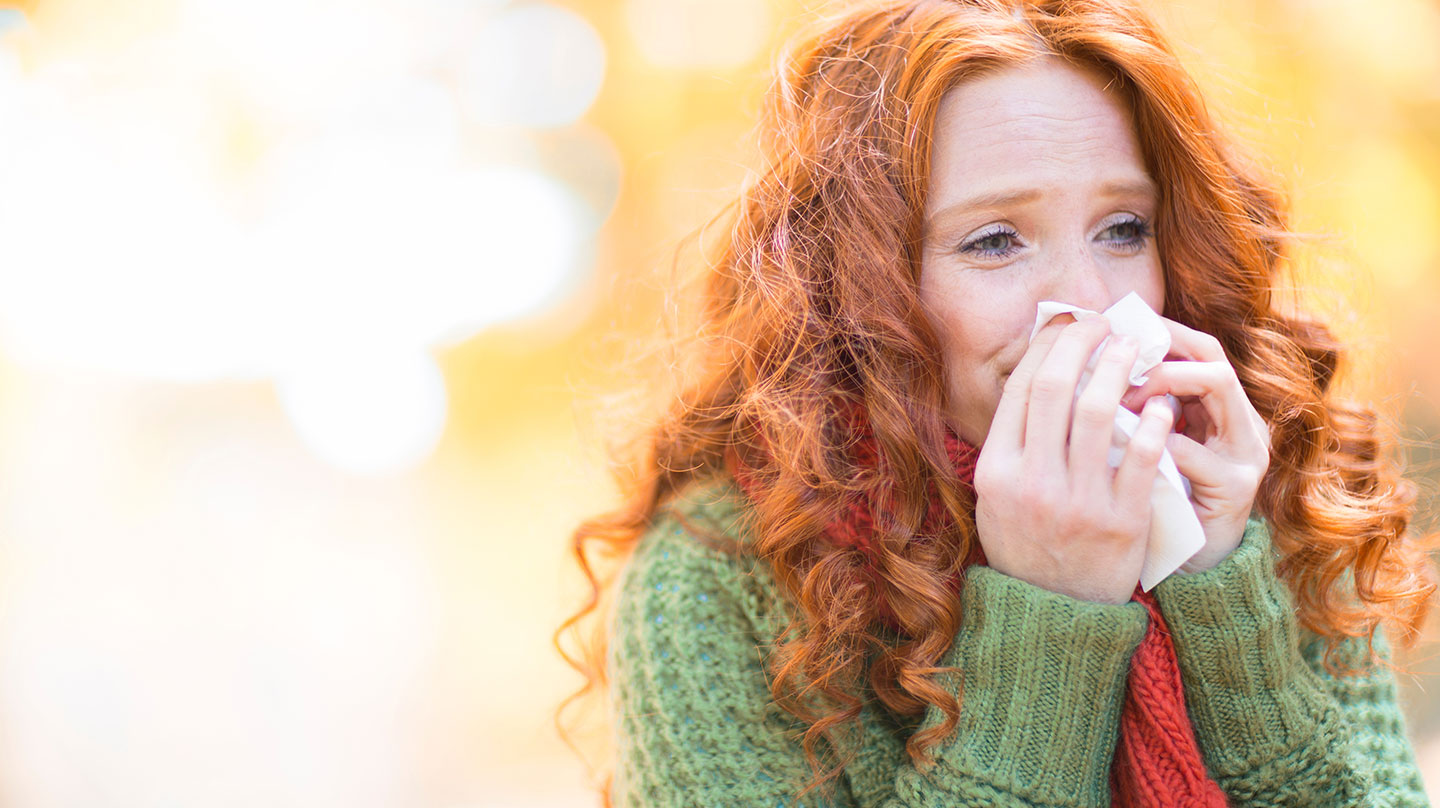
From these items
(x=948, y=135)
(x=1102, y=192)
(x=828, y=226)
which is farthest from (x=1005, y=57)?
(x=828, y=226)

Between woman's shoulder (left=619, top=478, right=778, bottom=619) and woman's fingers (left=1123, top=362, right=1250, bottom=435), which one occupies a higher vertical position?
woman's shoulder (left=619, top=478, right=778, bottom=619)

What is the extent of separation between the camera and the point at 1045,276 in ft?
5.03

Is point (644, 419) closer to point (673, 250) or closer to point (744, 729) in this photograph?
point (673, 250)

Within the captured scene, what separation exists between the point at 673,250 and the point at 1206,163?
93 centimetres

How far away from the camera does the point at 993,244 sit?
5.19 feet

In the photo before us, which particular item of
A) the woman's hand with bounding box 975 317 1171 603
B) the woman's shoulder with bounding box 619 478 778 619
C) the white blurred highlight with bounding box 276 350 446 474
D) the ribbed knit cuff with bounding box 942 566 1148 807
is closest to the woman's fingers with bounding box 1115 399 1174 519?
the woman's hand with bounding box 975 317 1171 603

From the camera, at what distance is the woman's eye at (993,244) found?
1564 mm

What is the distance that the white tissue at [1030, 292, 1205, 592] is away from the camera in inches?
56.0

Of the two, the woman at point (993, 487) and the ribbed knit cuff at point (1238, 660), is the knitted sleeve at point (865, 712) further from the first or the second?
the ribbed knit cuff at point (1238, 660)

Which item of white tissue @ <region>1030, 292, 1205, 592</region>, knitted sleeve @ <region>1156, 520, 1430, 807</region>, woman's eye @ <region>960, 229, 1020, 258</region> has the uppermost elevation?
woman's eye @ <region>960, 229, 1020, 258</region>

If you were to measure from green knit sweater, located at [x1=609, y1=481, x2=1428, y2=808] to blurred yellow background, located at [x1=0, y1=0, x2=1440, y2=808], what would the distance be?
2.90 feet

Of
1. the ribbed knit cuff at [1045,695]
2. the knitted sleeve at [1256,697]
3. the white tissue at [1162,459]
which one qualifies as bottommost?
the knitted sleeve at [1256,697]

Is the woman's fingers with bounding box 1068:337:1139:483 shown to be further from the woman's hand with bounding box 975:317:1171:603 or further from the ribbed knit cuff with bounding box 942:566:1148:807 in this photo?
the ribbed knit cuff with bounding box 942:566:1148:807

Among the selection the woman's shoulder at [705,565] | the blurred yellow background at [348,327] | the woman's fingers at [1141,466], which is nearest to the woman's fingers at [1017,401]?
the woman's fingers at [1141,466]
